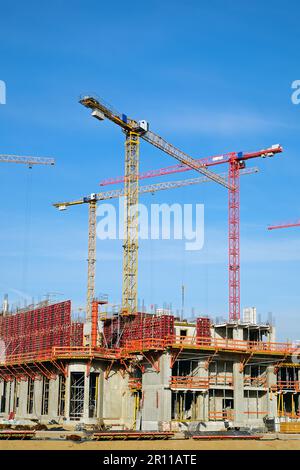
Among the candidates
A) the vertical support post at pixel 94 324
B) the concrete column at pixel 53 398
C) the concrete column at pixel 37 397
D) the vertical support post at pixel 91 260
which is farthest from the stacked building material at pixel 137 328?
the vertical support post at pixel 91 260

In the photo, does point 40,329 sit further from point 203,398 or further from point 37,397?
point 203,398

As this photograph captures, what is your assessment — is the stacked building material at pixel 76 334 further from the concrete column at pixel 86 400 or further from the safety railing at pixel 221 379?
the safety railing at pixel 221 379

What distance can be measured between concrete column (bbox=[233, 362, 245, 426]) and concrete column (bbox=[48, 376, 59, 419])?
65.8 feet

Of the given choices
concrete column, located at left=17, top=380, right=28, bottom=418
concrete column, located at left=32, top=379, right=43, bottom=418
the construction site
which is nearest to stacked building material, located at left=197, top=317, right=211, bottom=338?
the construction site

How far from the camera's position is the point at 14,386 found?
3551 inches

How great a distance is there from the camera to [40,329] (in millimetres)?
85625

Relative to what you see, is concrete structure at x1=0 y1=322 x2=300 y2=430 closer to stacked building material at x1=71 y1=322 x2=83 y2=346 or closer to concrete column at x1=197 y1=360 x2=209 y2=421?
concrete column at x1=197 y1=360 x2=209 y2=421

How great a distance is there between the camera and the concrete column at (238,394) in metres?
68.4

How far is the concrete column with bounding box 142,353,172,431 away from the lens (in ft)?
209

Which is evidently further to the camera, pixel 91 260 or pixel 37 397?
pixel 91 260

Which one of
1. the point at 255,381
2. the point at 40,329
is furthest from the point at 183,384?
the point at 40,329

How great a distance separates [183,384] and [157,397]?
2.84 meters

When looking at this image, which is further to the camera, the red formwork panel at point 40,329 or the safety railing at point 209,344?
the red formwork panel at point 40,329

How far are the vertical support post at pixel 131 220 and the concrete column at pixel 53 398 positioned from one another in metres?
29.6
